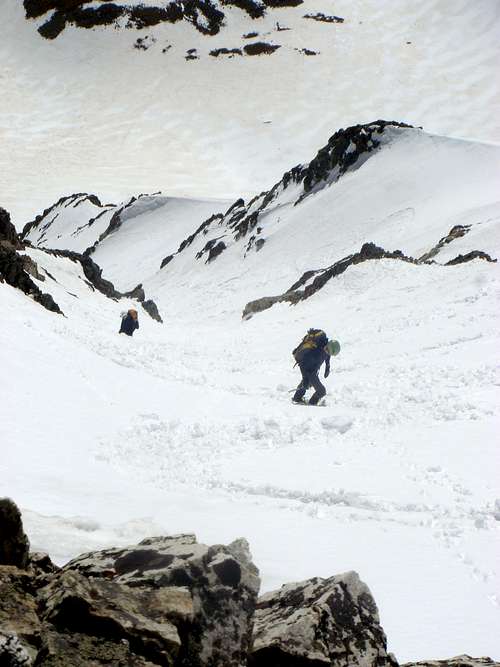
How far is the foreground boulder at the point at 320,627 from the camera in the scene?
9.59ft

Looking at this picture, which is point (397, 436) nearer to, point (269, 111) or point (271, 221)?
point (271, 221)

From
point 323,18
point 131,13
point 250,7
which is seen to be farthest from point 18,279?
point 250,7

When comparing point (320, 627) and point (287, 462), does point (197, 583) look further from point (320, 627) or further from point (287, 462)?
point (287, 462)

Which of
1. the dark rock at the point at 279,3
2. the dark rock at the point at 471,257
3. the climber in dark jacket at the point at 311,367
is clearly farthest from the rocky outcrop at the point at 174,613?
the dark rock at the point at 279,3

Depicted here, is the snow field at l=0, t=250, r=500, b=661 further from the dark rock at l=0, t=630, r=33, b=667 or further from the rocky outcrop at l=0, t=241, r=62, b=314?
the dark rock at l=0, t=630, r=33, b=667

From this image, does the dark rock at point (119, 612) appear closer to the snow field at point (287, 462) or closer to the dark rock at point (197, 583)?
the dark rock at point (197, 583)

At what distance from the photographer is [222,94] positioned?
10538 cm

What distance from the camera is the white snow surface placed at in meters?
4.91

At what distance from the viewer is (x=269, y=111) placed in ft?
325

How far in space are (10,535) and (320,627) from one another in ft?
4.89

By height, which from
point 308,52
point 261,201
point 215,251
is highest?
point 308,52

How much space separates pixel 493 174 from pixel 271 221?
1321 cm

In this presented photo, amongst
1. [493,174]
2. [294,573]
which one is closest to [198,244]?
[493,174]

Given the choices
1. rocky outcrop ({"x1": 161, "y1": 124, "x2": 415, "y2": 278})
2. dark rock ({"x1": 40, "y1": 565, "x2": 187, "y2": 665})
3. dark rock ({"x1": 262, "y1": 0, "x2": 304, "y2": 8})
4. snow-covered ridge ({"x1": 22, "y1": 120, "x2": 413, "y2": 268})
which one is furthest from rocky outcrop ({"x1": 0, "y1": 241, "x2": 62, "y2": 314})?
dark rock ({"x1": 262, "y1": 0, "x2": 304, "y2": 8})
